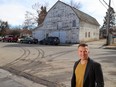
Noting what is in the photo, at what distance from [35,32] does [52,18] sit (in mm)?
6027

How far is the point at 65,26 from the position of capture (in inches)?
2014

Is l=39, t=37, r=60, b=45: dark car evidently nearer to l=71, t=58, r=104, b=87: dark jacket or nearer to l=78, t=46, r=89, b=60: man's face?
l=78, t=46, r=89, b=60: man's face

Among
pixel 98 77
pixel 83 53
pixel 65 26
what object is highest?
pixel 65 26

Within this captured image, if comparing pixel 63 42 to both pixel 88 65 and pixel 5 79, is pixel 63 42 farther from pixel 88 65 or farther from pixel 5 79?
pixel 88 65

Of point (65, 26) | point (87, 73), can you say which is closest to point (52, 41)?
point (65, 26)

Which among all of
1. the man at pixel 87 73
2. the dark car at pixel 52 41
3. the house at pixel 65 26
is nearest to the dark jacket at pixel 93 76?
the man at pixel 87 73

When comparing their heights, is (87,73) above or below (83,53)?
below

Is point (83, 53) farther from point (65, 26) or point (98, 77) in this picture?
point (65, 26)

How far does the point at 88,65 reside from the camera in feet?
12.7

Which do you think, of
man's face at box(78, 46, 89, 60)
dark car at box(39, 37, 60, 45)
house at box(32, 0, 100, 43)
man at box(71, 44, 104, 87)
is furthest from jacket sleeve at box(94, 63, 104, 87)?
house at box(32, 0, 100, 43)

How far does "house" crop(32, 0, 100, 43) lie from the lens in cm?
4944

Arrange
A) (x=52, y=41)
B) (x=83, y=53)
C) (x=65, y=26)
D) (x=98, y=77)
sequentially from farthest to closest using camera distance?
(x=65, y=26) < (x=52, y=41) < (x=83, y=53) < (x=98, y=77)

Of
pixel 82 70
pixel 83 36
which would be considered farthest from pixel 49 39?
pixel 82 70

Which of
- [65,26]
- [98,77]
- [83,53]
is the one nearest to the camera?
[98,77]
